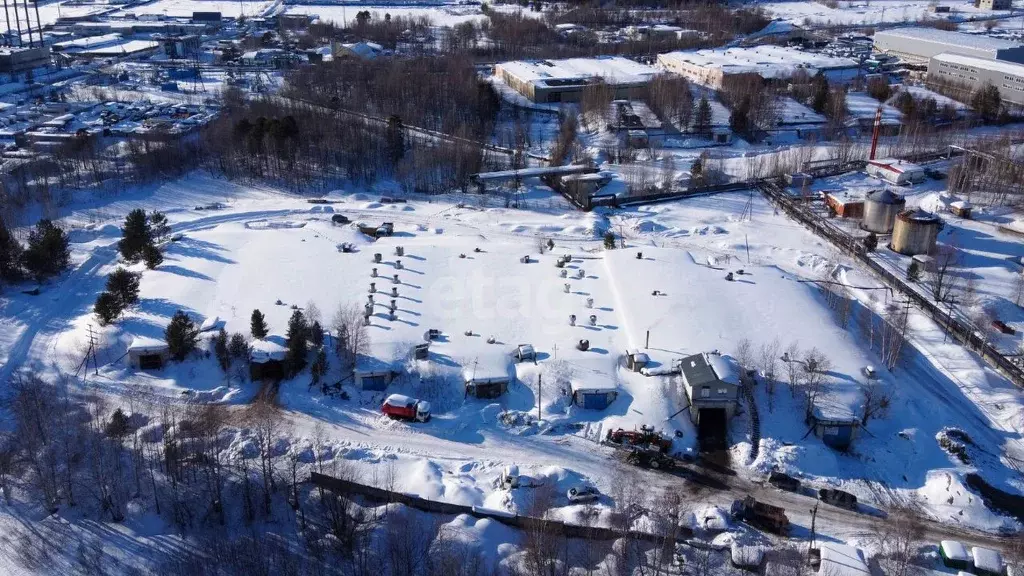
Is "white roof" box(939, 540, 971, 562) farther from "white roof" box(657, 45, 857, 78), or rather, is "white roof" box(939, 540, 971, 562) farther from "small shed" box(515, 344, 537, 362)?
"white roof" box(657, 45, 857, 78)

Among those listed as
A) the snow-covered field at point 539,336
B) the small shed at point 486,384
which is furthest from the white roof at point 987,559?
the small shed at point 486,384

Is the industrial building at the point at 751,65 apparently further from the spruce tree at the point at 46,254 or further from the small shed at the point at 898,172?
→ the spruce tree at the point at 46,254

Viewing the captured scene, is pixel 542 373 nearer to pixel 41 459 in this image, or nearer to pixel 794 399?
pixel 794 399

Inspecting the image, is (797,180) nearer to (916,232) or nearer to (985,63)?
(916,232)

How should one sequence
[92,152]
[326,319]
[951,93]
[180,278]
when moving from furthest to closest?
Result: [951,93] < [92,152] < [180,278] < [326,319]

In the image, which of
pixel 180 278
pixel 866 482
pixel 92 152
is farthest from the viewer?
pixel 92 152

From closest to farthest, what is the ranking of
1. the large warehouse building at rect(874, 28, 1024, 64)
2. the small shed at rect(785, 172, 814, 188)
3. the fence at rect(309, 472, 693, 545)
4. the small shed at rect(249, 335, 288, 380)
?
1. the fence at rect(309, 472, 693, 545)
2. the small shed at rect(249, 335, 288, 380)
3. the small shed at rect(785, 172, 814, 188)
4. the large warehouse building at rect(874, 28, 1024, 64)

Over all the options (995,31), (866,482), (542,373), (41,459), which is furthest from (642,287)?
(995,31)

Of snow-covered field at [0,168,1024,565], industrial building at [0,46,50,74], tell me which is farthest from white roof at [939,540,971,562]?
industrial building at [0,46,50,74]
